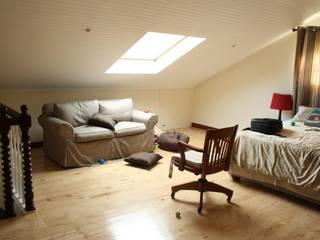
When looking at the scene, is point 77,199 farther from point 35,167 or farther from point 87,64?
point 87,64

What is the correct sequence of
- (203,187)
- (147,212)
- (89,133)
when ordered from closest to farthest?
1. (147,212)
2. (203,187)
3. (89,133)

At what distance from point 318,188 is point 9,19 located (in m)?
3.39

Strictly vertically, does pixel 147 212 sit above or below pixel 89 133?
below

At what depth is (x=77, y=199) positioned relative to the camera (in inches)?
121

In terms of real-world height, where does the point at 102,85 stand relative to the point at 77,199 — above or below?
above

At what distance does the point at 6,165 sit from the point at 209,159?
183 cm

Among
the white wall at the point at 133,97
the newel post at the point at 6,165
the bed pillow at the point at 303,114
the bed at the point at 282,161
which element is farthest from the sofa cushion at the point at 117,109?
the bed pillow at the point at 303,114

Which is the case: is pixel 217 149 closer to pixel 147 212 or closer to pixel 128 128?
pixel 147 212

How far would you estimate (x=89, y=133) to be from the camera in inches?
158

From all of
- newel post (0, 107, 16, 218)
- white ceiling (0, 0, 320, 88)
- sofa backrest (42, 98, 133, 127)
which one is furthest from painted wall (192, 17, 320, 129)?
newel post (0, 107, 16, 218)

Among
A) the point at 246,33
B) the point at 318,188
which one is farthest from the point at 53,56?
the point at 318,188

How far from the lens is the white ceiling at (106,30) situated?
9.86ft

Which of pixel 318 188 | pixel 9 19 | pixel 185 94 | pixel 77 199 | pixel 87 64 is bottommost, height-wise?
pixel 77 199

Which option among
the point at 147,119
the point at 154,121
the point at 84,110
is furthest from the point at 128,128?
A: the point at 84,110
